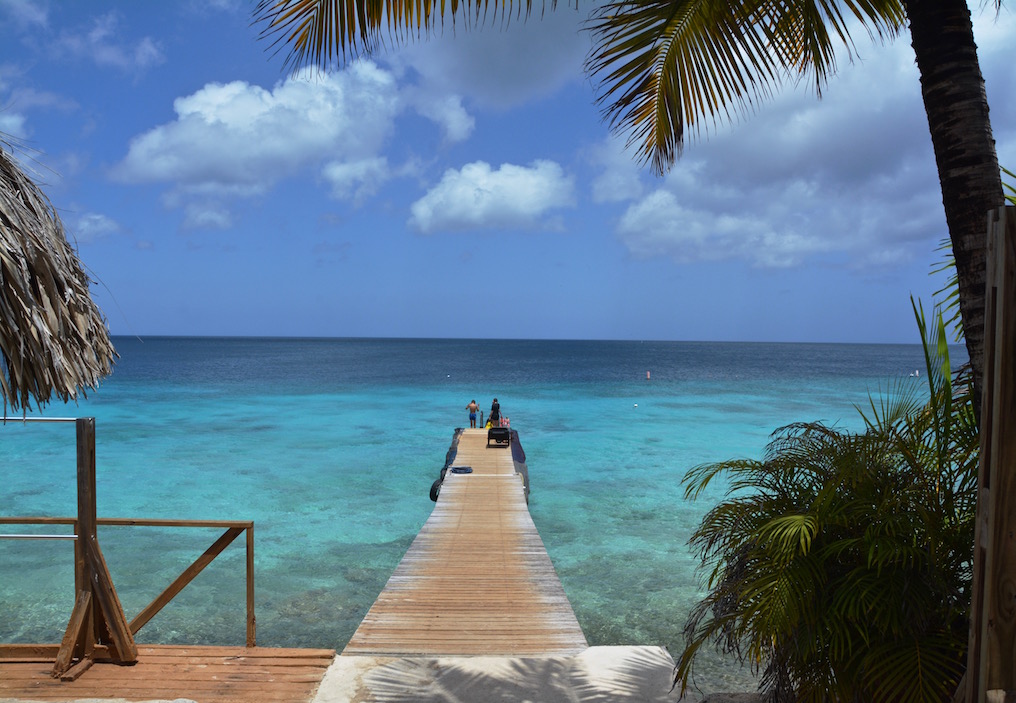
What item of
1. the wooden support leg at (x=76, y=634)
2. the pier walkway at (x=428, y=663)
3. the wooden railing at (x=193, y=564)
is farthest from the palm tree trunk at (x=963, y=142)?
the wooden support leg at (x=76, y=634)

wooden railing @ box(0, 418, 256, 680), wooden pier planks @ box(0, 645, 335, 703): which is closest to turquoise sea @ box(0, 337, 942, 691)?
wooden pier planks @ box(0, 645, 335, 703)

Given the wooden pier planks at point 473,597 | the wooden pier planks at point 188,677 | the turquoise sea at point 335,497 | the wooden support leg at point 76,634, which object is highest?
the wooden support leg at point 76,634

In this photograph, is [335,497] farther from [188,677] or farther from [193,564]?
[188,677]

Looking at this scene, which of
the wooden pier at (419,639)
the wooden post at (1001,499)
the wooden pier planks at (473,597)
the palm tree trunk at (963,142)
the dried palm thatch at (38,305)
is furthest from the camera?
the wooden pier planks at (473,597)

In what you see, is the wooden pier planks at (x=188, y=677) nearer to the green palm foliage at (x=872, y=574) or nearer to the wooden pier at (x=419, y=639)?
the wooden pier at (x=419, y=639)

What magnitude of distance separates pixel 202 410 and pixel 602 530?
29.1m

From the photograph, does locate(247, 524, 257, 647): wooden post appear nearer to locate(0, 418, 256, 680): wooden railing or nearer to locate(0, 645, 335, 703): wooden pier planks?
locate(0, 645, 335, 703): wooden pier planks

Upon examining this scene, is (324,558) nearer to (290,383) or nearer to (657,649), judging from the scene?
(657,649)

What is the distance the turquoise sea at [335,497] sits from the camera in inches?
392

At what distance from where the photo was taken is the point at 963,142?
119 inches

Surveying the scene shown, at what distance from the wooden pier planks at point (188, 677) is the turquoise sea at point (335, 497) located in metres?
3.03

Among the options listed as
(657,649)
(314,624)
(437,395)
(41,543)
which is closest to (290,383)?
(437,395)

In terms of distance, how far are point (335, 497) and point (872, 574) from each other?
53.1ft

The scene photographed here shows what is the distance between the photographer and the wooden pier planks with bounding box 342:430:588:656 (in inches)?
226
